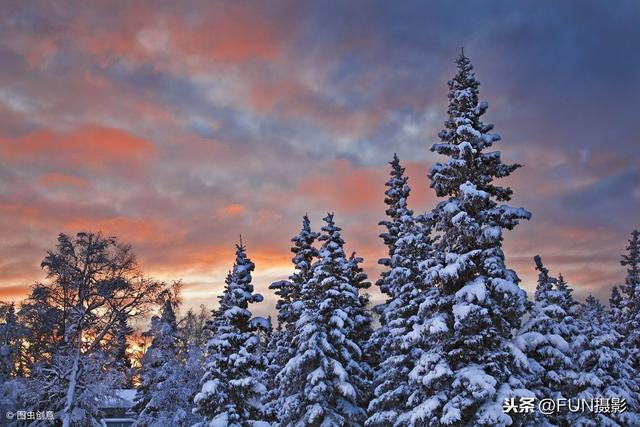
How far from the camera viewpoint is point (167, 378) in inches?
1532

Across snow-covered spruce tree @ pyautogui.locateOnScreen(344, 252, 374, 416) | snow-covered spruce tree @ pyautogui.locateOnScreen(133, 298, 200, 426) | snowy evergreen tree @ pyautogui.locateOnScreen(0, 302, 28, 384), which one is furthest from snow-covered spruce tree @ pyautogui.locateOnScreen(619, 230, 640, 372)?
snowy evergreen tree @ pyautogui.locateOnScreen(0, 302, 28, 384)

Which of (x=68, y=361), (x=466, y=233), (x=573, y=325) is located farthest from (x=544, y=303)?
(x=68, y=361)

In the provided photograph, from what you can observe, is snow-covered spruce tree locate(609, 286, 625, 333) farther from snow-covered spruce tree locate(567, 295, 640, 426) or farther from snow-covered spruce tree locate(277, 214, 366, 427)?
snow-covered spruce tree locate(277, 214, 366, 427)

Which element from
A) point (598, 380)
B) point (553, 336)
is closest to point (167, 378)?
point (553, 336)

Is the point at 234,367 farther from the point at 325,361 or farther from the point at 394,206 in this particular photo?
the point at 394,206

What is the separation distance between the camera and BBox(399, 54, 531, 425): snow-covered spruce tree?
686 inches

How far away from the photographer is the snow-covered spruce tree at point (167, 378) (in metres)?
37.4

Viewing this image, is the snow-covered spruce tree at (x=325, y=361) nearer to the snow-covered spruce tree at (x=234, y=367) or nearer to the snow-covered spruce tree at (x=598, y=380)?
the snow-covered spruce tree at (x=234, y=367)

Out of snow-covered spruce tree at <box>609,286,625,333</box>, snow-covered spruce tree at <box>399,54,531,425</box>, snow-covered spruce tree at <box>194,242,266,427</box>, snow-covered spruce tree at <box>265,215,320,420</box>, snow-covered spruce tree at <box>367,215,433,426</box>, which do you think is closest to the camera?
snow-covered spruce tree at <box>399,54,531,425</box>

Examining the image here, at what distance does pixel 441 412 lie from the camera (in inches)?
707

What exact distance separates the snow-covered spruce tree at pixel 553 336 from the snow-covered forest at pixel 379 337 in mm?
120

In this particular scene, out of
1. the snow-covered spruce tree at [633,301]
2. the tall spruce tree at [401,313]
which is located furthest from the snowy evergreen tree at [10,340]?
the snow-covered spruce tree at [633,301]

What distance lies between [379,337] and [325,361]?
6.16m

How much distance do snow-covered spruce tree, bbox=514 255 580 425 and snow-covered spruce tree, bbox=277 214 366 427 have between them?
382 inches
